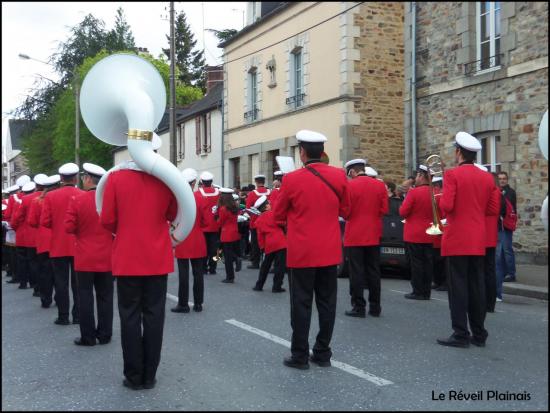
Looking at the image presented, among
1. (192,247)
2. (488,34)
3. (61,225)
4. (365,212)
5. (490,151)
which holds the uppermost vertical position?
(488,34)

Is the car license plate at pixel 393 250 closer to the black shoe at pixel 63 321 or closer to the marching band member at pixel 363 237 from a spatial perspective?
the marching band member at pixel 363 237

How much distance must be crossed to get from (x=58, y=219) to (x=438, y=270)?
244 inches

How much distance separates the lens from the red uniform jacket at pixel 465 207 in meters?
6.28

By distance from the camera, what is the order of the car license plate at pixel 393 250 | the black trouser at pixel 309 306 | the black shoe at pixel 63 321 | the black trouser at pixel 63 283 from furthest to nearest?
1. the car license plate at pixel 393 250
2. the black shoe at pixel 63 321
3. the black trouser at pixel 63 283
4. the black trouser at pixel 309 306

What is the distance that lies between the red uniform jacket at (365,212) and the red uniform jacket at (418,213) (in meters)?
1.13

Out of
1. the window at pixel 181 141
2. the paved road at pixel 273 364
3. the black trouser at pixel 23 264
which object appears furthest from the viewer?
the window at pixel 181 141

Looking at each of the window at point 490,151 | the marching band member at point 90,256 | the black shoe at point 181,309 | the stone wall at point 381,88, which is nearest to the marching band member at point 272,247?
the black shoe at point 181,309

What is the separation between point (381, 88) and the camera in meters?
20.7

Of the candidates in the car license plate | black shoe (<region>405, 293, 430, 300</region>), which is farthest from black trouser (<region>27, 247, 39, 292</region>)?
the car license plate

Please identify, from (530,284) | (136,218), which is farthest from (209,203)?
(136,218)

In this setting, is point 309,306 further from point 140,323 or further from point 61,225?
point 61,225

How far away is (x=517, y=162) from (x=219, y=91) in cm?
2177

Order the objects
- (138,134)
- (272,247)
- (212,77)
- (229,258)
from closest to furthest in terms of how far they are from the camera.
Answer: (138,134) < (272,247) < (229,258) < (212,77)

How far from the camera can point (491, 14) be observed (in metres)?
15.5
